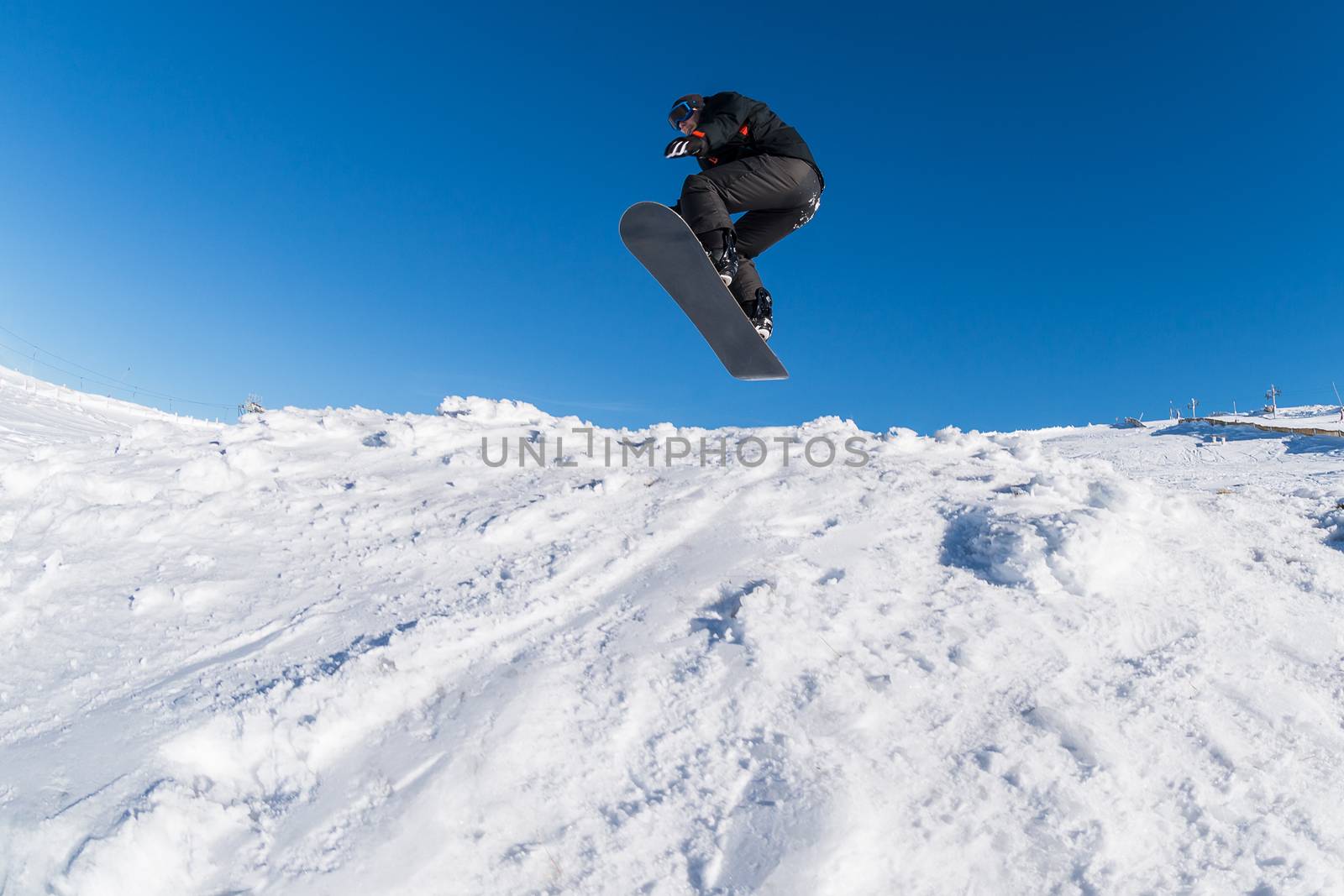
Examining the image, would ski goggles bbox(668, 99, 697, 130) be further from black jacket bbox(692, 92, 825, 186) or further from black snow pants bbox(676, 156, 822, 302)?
black snow pants bbox(676, 156, 822, 302)

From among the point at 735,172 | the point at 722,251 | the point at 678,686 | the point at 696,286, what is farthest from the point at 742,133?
the point at 678,686

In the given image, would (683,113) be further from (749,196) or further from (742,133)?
(749,196)

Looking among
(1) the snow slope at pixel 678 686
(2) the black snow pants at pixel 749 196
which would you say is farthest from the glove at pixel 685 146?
(1) the snow slope at pixel 678 686

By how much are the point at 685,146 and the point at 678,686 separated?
3368 mm

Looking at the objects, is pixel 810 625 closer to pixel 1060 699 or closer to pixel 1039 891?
pixel 1060 699

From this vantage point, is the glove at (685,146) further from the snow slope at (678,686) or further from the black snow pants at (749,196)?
the snow slope at (678,686)

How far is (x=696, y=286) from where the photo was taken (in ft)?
18.3

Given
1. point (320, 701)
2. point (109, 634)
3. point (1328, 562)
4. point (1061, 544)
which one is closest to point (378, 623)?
point (320, 701)

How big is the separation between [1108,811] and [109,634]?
6.01 metres

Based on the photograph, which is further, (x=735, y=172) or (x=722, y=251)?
(x=722, y=251)

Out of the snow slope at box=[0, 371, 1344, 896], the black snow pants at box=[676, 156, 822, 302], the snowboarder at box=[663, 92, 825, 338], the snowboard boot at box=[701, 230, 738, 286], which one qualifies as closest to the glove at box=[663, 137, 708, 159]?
the snowboarder at box=[663, 92, 825, 338]

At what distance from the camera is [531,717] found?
12.7 ft

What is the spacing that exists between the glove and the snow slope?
9.09 ft

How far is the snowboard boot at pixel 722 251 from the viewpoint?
528 cm
